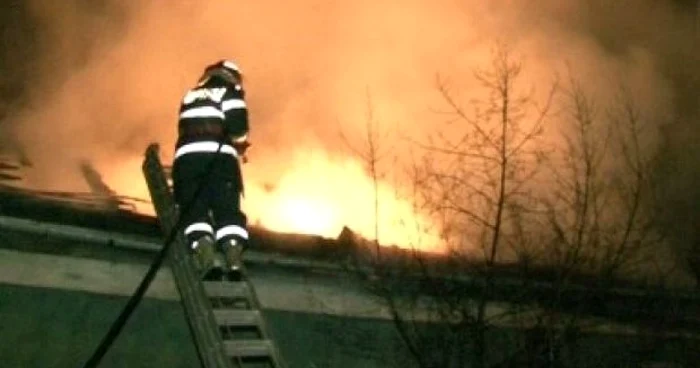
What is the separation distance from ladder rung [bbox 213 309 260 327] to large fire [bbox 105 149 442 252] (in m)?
3.79

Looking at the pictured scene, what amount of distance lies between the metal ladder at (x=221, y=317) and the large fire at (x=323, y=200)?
3.61m

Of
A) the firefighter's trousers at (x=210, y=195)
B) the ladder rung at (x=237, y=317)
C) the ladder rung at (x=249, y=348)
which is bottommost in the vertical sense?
the ladder rung at (x=249, y=348)

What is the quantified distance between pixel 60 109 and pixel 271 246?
5.92 metres

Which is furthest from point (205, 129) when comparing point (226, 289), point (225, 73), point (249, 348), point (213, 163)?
point (249, 348)

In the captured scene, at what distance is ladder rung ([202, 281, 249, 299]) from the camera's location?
7453 mm

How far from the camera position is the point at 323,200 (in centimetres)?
1262

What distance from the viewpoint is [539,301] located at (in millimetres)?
9719

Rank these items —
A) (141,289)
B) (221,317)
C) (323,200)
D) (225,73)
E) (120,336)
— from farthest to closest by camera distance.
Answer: (323,200) → (225,73) → (120,336) → (221,317) → (141,289)

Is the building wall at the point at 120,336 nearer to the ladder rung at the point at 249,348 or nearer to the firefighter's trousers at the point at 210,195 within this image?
the firefighter's trousers at the point at 210,195

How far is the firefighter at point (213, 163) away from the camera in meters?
7.77

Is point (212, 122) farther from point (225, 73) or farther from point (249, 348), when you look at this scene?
point (249, 348)

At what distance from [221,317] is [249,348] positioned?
0.31m

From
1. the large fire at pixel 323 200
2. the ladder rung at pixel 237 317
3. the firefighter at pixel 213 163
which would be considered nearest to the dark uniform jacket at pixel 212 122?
the firefighter at pixel 213 163

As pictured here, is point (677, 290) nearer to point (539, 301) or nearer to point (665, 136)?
point (539, 301)
